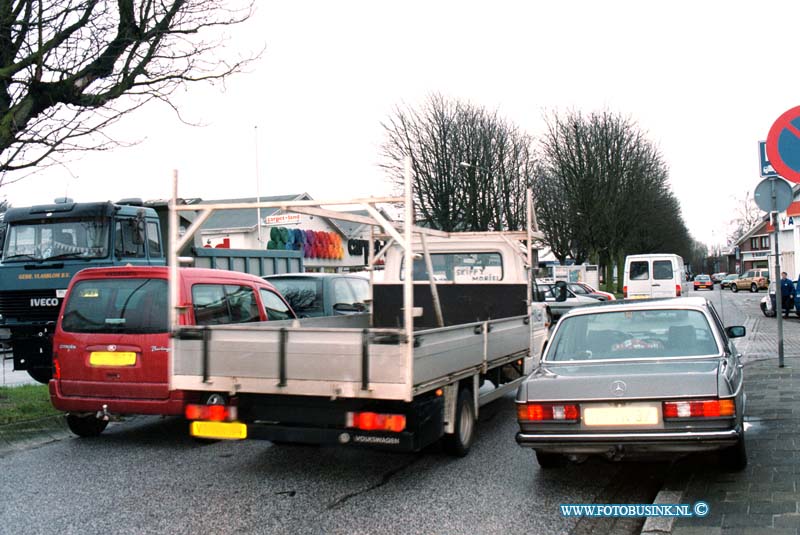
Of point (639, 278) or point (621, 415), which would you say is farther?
point (639, 278)

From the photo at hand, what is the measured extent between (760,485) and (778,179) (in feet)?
19.9

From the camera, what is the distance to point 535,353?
9750mm

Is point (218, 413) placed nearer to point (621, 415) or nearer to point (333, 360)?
point (333, 360)

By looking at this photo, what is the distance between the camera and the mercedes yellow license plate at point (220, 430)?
601 centimetres

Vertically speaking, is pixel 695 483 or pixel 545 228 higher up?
pixel 545 228

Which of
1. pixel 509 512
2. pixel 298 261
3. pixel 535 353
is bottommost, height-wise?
pixel 509 512

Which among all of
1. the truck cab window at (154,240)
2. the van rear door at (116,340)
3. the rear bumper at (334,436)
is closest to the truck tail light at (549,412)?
the rear bumper at (334,436)

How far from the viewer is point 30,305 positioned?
464 inches

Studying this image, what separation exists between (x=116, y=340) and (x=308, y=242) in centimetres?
3532

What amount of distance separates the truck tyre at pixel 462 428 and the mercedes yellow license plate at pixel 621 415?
1547mm

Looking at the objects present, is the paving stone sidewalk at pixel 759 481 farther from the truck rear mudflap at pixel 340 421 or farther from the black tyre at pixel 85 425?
the black tyre at pixel 85 425

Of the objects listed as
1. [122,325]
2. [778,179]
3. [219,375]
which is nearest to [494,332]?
[219,375]

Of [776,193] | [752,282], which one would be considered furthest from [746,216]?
[776,193]

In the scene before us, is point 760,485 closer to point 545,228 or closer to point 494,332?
point 494,332
